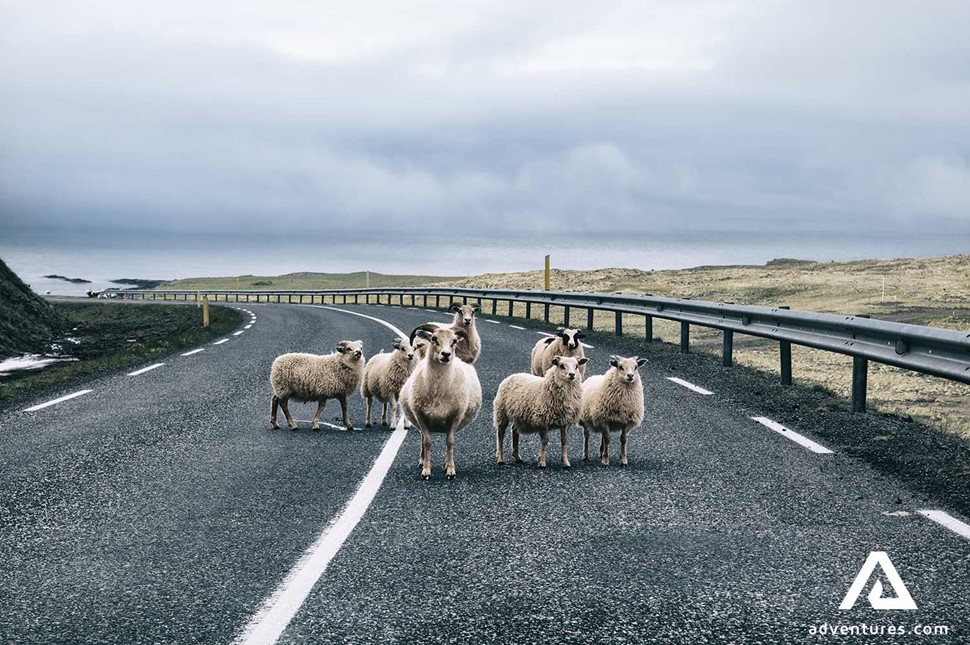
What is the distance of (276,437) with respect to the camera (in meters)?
9.03

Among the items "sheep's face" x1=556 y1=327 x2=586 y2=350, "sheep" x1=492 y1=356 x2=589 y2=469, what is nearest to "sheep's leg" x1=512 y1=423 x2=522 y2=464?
"sheep" x1=492 y1=356 x2=589 y2=469

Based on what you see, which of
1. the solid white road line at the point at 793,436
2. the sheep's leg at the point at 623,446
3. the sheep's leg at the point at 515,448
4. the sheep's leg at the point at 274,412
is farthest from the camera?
the sheep's leg at the point at 274,412

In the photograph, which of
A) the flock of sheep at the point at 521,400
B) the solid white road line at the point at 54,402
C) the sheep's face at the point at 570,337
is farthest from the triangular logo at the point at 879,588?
the solid white road line at the point at 54,402

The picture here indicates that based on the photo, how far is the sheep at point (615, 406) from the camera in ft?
25.3

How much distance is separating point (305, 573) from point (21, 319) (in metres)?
28.4

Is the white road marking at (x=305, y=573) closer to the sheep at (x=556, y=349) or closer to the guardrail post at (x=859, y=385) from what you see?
the sheep at (x=556, y=349)

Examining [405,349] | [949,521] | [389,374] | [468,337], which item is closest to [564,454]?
[405,349]

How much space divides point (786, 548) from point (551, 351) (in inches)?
221

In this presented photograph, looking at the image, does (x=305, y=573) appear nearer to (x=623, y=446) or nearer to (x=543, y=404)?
(x=543, y=404)

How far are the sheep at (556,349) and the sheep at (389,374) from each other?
1535 mm

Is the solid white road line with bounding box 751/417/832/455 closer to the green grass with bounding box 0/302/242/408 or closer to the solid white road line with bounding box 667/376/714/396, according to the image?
the solid white road line with bounding box 667/376/714/396

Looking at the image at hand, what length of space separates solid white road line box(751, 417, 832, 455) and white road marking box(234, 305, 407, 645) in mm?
3802

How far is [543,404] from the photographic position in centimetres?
754

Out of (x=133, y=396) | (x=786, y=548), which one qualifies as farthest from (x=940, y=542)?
(x=133, y=396)
